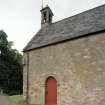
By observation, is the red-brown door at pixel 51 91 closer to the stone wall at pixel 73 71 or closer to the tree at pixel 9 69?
the stone wall at pixel 73 71

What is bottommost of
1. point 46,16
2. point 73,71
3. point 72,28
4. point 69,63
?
point 73,71

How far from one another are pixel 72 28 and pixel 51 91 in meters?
6.57

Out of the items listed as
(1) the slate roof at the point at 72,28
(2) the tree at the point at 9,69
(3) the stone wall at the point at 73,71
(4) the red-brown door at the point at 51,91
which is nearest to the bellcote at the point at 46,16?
(1) the slate roof at the point at 72,28

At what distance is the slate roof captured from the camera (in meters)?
17.6

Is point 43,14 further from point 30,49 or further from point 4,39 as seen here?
point 4,39

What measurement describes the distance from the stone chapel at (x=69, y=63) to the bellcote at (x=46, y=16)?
2240 millimetres

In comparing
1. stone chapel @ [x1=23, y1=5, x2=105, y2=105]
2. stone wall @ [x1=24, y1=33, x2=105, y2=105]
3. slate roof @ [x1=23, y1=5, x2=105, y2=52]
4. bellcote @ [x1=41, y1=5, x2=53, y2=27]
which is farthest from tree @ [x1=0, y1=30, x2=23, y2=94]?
stone wall @ [x1=24, y1=33, x2=105, y2=105]

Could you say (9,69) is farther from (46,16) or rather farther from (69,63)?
(69,63)

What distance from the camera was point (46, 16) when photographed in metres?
25.8

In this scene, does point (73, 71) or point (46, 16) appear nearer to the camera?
point (73, 71)

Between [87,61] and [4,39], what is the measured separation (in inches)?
1290

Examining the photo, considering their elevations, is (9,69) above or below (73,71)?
above

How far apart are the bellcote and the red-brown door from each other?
885 centimetres

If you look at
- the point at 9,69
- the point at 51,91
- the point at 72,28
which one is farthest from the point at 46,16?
the point at 9,69
